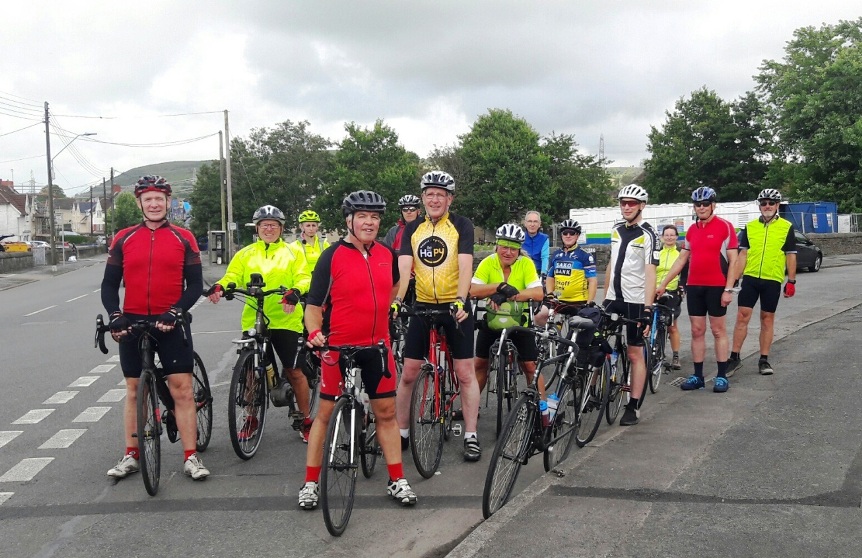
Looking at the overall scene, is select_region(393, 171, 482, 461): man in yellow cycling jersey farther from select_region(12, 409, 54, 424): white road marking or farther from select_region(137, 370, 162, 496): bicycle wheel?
select_region(12, 409, 54, 424): white road marking

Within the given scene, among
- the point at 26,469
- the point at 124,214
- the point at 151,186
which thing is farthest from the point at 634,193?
the point at 124,214

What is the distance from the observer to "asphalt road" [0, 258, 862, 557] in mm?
4055

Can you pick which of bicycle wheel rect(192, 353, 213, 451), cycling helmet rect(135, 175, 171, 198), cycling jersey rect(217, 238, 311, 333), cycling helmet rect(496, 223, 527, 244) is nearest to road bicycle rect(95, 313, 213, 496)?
bicycle wheel rect(192, 353, 213, 451)

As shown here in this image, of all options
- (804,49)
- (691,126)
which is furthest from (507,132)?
(804,49)

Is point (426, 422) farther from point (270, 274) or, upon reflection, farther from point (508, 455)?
point (270, 274)

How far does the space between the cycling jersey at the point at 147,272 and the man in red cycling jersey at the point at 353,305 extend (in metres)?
1.20

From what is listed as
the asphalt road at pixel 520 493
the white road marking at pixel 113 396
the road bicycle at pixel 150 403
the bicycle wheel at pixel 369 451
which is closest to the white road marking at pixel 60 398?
the asphalt road at pixel 520 493

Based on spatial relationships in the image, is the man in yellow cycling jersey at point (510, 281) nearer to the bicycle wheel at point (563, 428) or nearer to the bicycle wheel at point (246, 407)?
the bicycle wheel at point (563, 428)

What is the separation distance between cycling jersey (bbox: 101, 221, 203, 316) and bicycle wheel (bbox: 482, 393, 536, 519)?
2.30 meters

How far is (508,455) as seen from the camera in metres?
4.46

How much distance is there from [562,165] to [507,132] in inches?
235

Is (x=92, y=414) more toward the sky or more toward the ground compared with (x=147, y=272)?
more toward the ground

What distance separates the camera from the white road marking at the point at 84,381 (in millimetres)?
8875

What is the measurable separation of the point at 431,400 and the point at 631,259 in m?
2.19
